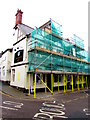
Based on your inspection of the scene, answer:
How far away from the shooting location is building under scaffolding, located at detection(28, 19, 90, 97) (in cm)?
1283

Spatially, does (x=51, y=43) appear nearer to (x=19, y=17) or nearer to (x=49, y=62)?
(x=49, y=62)

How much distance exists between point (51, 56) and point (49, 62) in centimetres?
86

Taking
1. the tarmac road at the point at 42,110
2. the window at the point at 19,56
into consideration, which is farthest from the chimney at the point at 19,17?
the tarmac road at the point at 42,110

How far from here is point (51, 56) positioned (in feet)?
46.3

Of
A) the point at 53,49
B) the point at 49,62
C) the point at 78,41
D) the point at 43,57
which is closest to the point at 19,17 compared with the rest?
the point at 53,49

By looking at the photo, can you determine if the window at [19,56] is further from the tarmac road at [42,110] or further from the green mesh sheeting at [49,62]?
the tarmac road at [42,110]

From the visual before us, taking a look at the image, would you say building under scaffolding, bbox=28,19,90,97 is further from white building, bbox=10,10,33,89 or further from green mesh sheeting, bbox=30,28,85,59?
white building, bbox=10,10,33,89

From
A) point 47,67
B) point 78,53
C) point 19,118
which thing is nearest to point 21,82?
point 47,67

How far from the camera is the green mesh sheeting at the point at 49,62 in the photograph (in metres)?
12.7

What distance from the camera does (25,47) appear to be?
14398 mm

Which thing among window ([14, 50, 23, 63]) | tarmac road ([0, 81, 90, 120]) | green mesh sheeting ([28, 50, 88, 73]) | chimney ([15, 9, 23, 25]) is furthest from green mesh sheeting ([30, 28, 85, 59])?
tarmac road ([0, 81, 90, 120])

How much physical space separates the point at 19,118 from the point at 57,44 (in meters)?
12.1

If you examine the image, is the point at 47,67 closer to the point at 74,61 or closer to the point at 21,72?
the point at 21,72

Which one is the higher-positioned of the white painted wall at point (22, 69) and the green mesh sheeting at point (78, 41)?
the green mesh sheeting at point (78, 41)
